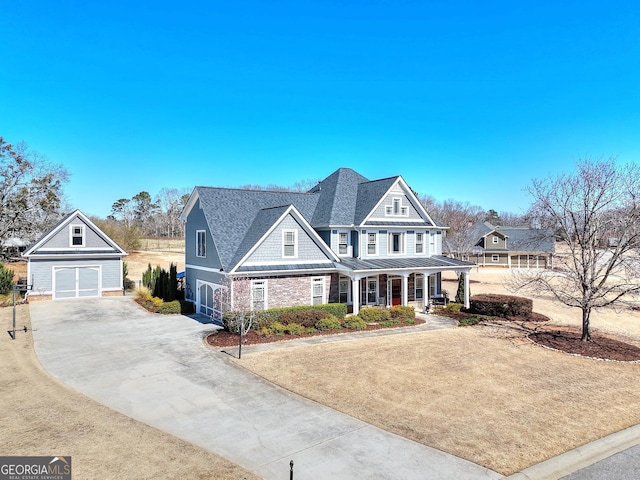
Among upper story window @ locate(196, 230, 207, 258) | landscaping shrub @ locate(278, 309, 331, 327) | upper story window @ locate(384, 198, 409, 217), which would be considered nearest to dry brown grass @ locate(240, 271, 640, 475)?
landscaping shrub @ locate(278, 309, 331, 327)

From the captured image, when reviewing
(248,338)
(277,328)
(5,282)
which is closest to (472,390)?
(277,328)

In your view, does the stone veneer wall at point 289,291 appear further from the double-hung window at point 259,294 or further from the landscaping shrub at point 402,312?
the landscaping shrub at point 402,312

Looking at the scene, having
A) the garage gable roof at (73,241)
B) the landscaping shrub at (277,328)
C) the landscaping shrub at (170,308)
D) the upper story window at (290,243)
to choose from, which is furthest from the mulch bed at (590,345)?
the garage gable roof at (73,241)

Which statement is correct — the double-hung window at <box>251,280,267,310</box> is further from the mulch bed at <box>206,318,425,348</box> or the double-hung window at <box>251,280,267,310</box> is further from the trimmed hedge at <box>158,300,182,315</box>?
the trimmed hedge at <box>158,300,182,315</box>

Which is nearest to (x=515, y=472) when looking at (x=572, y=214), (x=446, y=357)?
(x=446, y=357)

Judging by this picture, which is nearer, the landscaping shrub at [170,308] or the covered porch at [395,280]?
the covered porch at [395,280]
